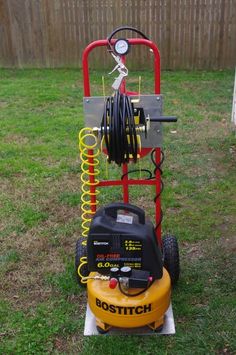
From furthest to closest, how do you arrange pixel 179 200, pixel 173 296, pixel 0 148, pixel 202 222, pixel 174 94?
pixel 174 94 → pixel 0 148 → pixel 179 200 → pixel 202 222 → pixel 173 296

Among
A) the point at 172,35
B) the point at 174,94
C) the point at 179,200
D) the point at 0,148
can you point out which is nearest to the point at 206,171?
the point at 179,200

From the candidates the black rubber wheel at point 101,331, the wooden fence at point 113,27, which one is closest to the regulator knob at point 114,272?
the black rubber wheel at point 101,331

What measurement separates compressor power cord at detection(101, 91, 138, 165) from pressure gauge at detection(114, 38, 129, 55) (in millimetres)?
234

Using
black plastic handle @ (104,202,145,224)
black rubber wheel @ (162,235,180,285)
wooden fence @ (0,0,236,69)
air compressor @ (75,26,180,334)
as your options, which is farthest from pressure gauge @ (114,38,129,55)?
wooden fence @ (0,0,236,69)

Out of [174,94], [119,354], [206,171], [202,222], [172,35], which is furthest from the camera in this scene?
[172,35]

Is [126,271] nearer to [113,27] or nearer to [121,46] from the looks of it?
[121,46]

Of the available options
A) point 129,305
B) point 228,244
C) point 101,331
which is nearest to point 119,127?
point 129,305

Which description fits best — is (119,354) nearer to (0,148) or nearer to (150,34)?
(0,148)

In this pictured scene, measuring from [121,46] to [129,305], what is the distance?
1302mm

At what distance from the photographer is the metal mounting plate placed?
249 centimetres

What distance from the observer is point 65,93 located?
24.2 ft

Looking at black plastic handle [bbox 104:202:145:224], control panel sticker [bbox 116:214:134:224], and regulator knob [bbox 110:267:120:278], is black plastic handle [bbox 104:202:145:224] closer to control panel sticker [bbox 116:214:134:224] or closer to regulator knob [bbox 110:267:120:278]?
control panel sticker [bbox 116:214:134:224]

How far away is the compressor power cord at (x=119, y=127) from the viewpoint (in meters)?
2.28

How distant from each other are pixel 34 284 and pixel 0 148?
2.51m
